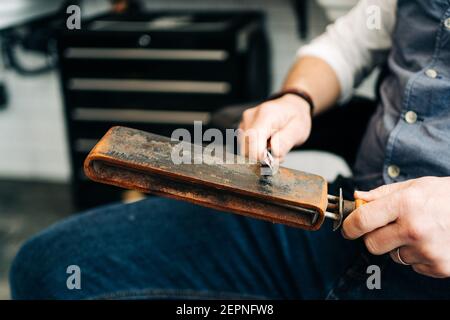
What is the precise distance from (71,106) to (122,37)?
15.1 inches

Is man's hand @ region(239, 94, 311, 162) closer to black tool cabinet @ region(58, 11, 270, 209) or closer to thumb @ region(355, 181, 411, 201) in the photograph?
thumb @ region(355, 181, 411, 201)

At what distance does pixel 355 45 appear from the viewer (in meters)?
0.92

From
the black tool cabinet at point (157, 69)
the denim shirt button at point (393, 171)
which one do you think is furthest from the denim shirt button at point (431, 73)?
the black tool cabinet at point (157, 69)

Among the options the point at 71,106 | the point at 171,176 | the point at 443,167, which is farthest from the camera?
the point at 71,106

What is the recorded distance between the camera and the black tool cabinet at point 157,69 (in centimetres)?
173

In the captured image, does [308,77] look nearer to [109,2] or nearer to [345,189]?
[345,189]

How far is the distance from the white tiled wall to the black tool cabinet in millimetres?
151

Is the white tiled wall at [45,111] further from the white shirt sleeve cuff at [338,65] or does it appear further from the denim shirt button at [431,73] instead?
the denim shirt button at [431,73]

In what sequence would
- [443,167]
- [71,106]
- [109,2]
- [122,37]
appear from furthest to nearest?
[109,2] → [71,106] → [122,37] → [443,167]

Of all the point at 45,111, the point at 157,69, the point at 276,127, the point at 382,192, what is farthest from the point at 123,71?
the point at 382,192

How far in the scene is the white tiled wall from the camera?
2.12 metres

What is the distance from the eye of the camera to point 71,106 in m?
1.95
